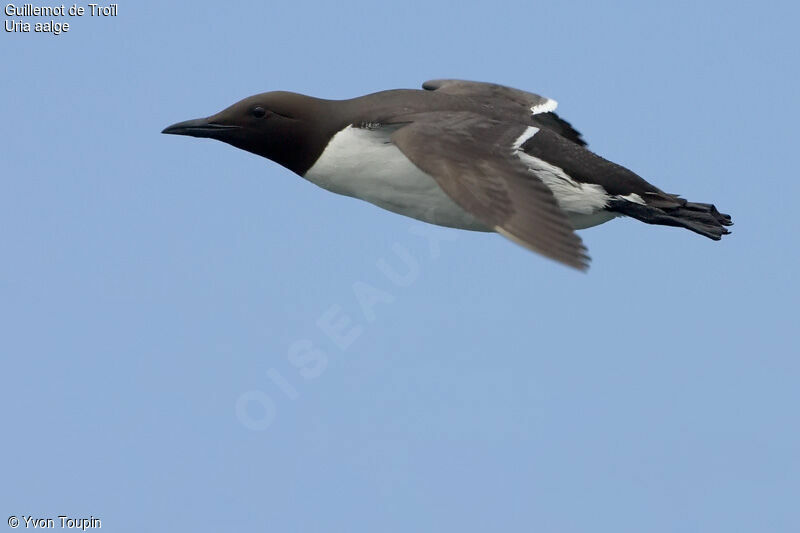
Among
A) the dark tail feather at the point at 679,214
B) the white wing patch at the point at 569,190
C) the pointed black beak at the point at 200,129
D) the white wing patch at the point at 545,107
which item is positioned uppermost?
the white wing patch at the point at 545,107

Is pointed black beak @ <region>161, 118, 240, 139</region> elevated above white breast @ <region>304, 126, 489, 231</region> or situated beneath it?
elevated above

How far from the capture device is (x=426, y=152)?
720 centimetres

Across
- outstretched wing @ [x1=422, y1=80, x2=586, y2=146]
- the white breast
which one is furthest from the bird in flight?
outstretched wing @ [x1=422, y1=80, x2=586, y2=146]

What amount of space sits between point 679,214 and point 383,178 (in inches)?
71.0

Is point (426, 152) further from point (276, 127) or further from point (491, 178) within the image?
point (276, 127)

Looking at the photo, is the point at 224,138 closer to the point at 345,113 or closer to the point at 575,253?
the point at 345,113

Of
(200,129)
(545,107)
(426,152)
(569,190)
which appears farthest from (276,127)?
(545,107)

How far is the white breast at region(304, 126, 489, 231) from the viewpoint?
25.4ft

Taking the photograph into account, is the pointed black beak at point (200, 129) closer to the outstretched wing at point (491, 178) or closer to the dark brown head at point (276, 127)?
the dark brown head at point (276, 127)

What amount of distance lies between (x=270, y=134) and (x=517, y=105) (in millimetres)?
1727

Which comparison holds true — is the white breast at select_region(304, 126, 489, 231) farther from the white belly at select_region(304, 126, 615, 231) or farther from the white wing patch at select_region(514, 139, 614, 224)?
the white wing patch at select_region(514, 139, 614, 224)

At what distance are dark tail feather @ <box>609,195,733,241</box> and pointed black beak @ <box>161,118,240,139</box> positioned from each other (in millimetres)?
2330

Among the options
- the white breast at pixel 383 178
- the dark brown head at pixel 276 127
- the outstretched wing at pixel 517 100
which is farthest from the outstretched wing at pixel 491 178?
the outstretched wing at pixel 517 100

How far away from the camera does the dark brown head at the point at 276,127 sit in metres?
7.99
